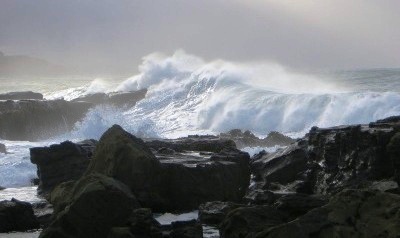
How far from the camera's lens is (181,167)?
11.8 m

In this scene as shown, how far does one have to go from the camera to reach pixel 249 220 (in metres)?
7.79

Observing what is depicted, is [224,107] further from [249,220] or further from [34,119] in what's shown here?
[249,220]

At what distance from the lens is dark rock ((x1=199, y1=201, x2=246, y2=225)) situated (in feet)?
31.9

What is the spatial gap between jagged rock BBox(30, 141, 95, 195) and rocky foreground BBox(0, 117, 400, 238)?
0.8 inches

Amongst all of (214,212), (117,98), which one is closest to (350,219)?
(214,212)

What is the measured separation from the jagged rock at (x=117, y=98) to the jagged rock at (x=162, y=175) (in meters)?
32.1

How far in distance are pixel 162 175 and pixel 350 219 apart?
5.54 meters

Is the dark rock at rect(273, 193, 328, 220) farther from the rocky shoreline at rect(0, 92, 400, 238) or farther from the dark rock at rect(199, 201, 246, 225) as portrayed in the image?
the dark rock at rect(199, 201, 246, 225)

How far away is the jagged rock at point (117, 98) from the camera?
44219mm

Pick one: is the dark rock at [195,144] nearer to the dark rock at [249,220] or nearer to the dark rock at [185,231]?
the dark rock at [185,231]

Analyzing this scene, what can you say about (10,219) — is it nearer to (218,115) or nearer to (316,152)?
(316,152)

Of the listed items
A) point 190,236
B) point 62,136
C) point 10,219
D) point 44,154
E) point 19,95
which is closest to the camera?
point 190,236

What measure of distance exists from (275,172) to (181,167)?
182 centimetres

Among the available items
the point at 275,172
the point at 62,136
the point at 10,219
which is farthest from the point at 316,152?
the point at 62,136
